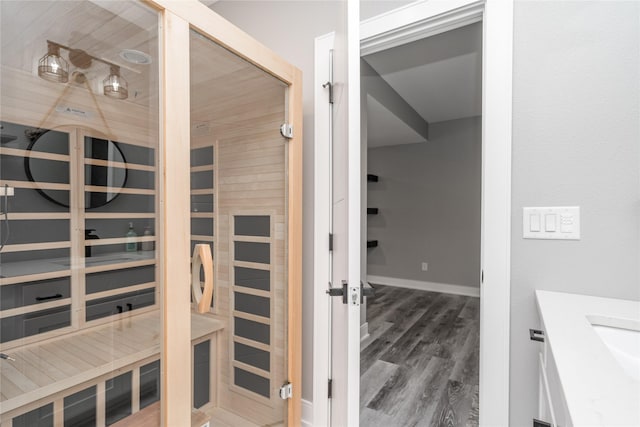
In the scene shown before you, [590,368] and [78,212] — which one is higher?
[78,212]

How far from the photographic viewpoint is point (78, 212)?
2.92 feet

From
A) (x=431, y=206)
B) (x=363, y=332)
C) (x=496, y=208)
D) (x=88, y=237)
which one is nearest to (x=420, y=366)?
(x=363, y=332)

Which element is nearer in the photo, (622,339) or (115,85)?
(622,339)

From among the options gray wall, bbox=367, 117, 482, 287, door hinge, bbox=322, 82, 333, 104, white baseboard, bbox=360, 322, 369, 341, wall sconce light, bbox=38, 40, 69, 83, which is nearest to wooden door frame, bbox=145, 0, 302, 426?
wall sconce light, bbox=38, 40, 69, 83

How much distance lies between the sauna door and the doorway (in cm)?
78

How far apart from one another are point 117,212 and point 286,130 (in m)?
0.82

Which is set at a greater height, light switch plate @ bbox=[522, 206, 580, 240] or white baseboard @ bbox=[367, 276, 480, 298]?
light switch plate @ bbox=[522, 206, 580, 240]

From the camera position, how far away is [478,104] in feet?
12.6

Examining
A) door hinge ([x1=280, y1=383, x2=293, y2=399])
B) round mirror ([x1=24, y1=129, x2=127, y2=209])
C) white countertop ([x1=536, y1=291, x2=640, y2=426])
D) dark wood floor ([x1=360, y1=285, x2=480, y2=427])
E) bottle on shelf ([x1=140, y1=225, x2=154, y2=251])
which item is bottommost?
dark wood floor ([x1=360, y1=285, x2=480, y2=427])

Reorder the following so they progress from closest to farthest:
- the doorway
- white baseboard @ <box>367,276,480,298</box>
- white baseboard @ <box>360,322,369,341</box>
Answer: the doorway, white baseboard @ <box>360,322,369,341</box>, white baseboard @ <box>367,276,480,298</box>

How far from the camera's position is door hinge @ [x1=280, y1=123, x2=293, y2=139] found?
1476 mm

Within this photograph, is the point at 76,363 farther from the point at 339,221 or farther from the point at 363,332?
the point at 363,332

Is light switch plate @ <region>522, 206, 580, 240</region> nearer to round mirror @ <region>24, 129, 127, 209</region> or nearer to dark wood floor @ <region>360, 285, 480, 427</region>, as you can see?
dark wood floor @ <region>360, 285, 480, 427</region>

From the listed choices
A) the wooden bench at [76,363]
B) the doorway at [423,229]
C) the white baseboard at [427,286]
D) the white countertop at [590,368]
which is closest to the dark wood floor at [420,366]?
the doorway at [423,229]
